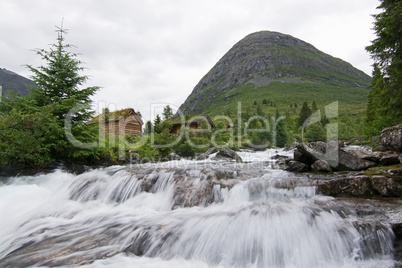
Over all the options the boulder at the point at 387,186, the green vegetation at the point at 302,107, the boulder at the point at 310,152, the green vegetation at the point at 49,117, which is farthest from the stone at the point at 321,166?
the green vegetation at the point at 302,107

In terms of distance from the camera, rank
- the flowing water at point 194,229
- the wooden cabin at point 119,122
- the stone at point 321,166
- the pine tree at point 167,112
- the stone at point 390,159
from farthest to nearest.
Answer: the pine tree at point 167,112, the wooden cabin at point 119,122, the stone at point 321,166, the stone at point 390,159, the flowing water at point 194,229

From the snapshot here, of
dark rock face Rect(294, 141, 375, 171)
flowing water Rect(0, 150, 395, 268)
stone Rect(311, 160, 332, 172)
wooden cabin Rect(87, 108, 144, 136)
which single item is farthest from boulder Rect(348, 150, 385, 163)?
wooden cabin Rect(87, 108, 144, 136)

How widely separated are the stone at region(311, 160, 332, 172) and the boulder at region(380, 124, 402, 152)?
237 cm

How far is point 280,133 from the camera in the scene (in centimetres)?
4409

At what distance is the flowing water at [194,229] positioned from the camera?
4262 millimetres

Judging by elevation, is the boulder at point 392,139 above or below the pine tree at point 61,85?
below

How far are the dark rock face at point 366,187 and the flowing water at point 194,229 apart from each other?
501 millimetres

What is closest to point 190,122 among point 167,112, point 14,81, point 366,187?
point 167,112

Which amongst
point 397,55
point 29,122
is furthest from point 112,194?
point 397,55

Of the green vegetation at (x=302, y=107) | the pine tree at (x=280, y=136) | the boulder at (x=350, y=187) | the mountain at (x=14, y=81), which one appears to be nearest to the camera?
the boulder at (x=350, y=187)

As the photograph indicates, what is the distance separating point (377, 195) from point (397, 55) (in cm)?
937

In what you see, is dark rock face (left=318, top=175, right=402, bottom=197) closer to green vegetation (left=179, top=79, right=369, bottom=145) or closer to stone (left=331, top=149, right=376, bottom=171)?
stone (left=331, top=149, right=376, bottom=171)

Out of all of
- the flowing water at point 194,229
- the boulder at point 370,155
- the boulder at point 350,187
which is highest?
the boulder at point 370,155

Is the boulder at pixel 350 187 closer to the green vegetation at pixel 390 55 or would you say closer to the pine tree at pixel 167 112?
the green vegetation at pixel 390 55
